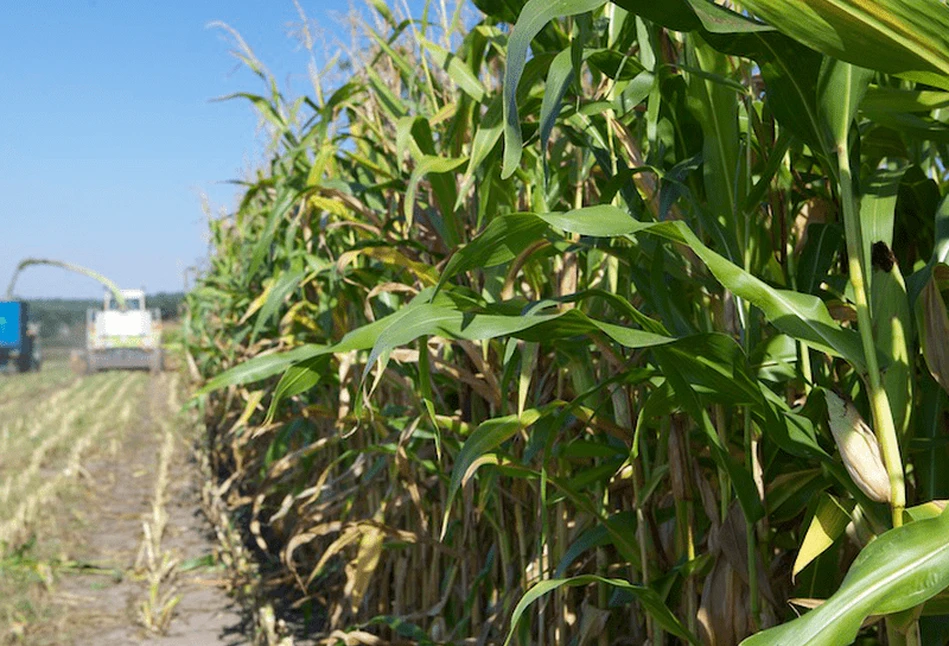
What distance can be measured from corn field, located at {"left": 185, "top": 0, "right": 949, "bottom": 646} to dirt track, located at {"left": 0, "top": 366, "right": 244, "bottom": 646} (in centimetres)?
190

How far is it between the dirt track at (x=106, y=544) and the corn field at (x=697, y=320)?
1897 mm

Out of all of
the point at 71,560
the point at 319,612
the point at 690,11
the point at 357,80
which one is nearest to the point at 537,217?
the point at 690,11

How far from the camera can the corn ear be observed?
0.87m

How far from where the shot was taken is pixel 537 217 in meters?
1.05

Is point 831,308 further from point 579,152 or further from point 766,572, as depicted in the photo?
point 579,152

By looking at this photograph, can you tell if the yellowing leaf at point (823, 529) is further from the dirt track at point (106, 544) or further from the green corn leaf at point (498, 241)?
the dirt track at point (106, 544)

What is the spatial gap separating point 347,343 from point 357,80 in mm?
1168

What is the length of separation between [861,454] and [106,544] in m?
4.47

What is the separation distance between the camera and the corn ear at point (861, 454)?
871mm

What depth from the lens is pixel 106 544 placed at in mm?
4742

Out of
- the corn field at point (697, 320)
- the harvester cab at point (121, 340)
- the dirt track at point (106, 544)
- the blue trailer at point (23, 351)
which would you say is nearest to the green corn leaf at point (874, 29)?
the corn field at point (697, 320)

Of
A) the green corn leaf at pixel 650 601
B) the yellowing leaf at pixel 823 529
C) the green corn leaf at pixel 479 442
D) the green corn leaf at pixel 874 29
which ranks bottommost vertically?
the green corn leaf at pixel 650 601

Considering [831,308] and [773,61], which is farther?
[831,308]

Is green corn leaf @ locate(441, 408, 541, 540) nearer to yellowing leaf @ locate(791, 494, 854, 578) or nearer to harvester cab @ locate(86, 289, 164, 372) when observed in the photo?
yellowing leaf @ locate(791, 494, 854, 578)
